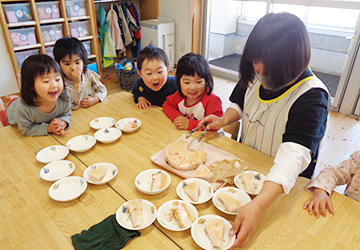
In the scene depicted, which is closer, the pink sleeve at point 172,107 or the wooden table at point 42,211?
the wooden table at point 42,211

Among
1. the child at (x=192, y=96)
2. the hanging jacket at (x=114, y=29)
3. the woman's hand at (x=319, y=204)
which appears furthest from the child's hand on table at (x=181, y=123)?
the hanging jacket at (x=114, y=29)

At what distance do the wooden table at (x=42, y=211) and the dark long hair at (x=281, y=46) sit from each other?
686 mm

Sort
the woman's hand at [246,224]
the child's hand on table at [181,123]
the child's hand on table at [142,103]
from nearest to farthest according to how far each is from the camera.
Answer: the woman's hand at [246,224] → the child's hand on table at [181,123] → the child's hand on table at [142,103]

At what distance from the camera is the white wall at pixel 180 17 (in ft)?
14.2

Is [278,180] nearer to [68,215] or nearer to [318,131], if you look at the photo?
[318,131]

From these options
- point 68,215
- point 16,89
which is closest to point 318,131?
point 68,215

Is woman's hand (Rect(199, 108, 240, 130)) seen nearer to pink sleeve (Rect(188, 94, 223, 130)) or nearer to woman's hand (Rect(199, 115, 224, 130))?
woman's hand (Rect(199, 115, 224, 130))

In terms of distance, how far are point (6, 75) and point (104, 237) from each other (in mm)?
3401

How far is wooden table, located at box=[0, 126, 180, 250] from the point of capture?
83 cm

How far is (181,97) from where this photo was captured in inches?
68.6

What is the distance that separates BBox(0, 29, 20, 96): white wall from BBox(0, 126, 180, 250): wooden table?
2643 mm

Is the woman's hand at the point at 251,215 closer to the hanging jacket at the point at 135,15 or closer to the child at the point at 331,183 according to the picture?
the child at the point at 331,183

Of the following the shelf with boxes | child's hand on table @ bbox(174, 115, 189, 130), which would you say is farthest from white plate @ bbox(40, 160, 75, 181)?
the shelf with boxes

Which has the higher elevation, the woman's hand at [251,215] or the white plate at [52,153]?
the woman's hand at [251,215]
